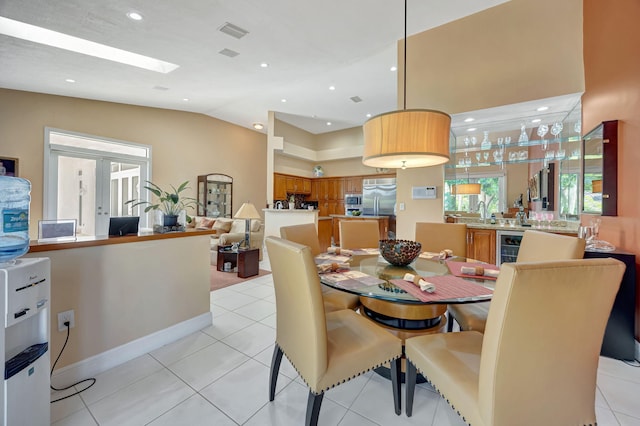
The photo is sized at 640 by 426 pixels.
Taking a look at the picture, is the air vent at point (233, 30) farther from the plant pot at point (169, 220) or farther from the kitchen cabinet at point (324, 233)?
the kitchen cabinet at point (324, 233)

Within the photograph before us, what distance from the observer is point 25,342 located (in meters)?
1.22

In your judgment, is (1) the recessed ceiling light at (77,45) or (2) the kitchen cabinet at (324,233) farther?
(2) the kitchen cabinet at (324,233)

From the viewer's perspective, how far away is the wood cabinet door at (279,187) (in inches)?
268

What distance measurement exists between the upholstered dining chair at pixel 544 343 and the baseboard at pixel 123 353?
7.41ft

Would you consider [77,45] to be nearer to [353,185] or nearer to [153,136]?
[153,136]

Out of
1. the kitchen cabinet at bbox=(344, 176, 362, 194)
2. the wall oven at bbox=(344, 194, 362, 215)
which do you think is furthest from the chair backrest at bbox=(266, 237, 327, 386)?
the kitchen cabinet at bbox=(344, 176, 362, 194)

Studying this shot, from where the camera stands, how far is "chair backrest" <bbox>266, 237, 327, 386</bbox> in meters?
1.18

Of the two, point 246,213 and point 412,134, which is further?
point 246,213

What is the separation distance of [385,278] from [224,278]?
3.31 meters

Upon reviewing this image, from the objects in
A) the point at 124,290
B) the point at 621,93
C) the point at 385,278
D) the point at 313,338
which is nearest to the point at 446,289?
the point at 385,278

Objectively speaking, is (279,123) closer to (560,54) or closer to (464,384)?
(560,54)

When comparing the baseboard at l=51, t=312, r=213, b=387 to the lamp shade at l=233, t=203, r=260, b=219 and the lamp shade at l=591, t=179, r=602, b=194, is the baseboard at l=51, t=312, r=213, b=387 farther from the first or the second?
the lamp shade at l=591, t=179, r=602, b=194

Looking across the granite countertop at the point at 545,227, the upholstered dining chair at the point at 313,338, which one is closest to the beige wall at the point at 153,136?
the upholstered dining chair at the point at 313,338

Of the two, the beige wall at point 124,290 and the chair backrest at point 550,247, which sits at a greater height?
the chair backrest at point 550,247
